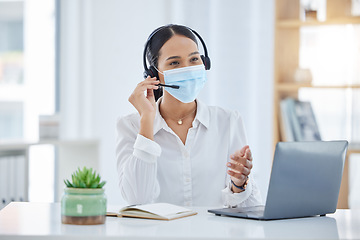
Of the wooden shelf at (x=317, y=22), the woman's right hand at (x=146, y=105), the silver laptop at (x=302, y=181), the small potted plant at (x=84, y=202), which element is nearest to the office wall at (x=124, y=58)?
the wooden shelf at (x=317, y=22)

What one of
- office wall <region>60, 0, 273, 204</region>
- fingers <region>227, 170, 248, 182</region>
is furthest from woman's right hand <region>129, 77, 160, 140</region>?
office wall <region>60, 0, 273, 204</region>

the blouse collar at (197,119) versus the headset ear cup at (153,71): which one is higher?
the headset ear cup at (153,71)

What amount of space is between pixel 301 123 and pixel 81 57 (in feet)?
5.34

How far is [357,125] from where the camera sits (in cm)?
339

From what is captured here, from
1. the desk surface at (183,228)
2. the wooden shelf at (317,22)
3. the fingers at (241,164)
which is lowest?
the desk surface at (183,228)

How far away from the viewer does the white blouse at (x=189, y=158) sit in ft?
7.03

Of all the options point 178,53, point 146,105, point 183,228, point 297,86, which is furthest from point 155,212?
point 297,86

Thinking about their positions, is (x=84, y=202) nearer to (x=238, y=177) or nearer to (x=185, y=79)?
(x=238, y=177)

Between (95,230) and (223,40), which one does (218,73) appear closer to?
(223,40)

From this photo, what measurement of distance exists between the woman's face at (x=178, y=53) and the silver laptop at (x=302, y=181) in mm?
724

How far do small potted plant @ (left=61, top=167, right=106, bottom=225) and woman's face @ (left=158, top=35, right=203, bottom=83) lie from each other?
823 mm

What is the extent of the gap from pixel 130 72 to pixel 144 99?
1958mm

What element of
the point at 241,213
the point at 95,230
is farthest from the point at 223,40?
the point at 95,230

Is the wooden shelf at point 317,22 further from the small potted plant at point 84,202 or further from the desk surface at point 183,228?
the small potted plant at point 84,202
